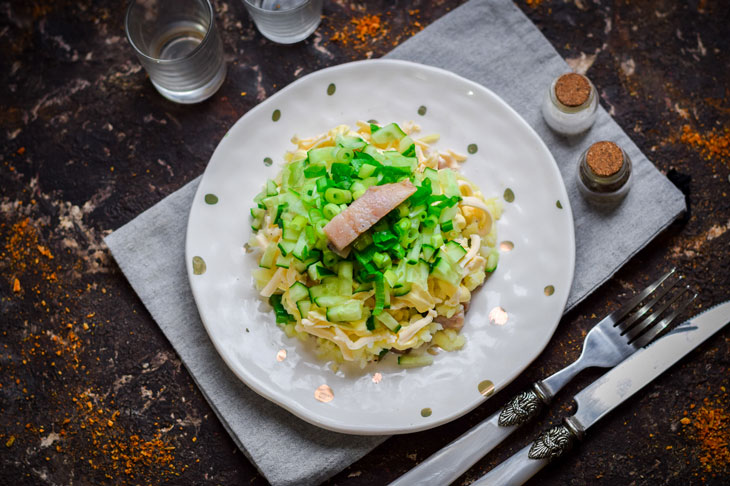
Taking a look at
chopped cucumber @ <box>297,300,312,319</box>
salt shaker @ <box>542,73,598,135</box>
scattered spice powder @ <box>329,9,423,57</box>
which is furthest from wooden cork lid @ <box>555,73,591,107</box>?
chopped cucumber @ <box>297,300,312,319</box>

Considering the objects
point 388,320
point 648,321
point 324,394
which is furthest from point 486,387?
point 648,321

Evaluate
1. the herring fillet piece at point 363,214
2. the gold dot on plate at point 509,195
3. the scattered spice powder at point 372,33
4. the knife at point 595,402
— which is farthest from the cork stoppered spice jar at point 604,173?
the scattered spice powder at point 372,33

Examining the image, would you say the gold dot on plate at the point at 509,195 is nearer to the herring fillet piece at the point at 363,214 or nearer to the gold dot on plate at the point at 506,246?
the gold dot on plate at the point at 506,246

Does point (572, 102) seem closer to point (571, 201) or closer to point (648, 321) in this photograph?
point (571, 201)

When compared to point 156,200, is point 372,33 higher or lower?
higher

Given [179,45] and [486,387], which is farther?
[179,45]

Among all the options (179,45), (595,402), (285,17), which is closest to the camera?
(595,402)

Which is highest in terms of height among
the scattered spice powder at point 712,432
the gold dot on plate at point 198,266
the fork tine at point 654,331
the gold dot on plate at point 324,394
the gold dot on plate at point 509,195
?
the gold dot on plate at point 509,195
